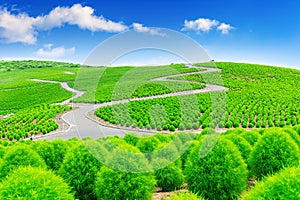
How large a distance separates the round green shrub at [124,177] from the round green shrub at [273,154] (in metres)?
4.14

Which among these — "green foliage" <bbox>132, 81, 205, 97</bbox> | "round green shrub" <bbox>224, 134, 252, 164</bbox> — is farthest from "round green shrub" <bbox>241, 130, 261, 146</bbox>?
"green foliage" <bbox>132, 81, 205, 97</bbox>

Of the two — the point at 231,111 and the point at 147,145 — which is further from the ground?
the point at 147,145

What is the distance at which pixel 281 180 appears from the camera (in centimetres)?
543

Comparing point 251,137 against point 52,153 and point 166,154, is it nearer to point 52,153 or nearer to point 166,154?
point 166,154

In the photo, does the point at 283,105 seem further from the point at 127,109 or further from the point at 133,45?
the point at 133,45

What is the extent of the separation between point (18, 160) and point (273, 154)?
7464mm

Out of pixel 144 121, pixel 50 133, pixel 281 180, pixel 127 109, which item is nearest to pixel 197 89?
pixel 127 109

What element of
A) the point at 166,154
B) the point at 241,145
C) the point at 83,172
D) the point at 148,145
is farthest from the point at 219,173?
the point at 83,172

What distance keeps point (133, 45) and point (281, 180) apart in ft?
19.1

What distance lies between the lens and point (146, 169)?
798 centimetres

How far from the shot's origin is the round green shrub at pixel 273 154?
995cm

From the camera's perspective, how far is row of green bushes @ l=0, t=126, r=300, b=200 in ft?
18.3

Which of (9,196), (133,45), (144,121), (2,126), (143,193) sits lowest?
(2,126)

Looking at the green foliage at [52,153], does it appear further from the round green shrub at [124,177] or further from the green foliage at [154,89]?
the green foliage at [154,89]
